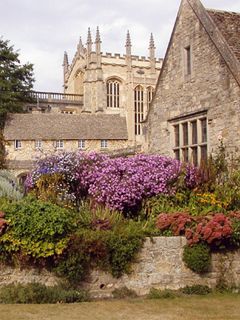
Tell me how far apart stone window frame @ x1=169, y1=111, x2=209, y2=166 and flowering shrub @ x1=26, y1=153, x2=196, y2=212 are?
2.42m

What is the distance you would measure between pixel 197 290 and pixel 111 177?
483 cm

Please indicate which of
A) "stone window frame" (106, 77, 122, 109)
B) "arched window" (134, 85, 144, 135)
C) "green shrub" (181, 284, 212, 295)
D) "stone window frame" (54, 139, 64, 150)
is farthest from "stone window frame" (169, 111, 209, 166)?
"stone window frame" (106, 77, 122, 109)

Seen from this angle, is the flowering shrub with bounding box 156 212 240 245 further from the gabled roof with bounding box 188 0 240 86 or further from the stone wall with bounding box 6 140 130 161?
the stone wall with bounding box 6 140 130 161

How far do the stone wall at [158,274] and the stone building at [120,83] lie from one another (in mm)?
66240

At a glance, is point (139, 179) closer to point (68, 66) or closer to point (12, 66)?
point (12, 66)

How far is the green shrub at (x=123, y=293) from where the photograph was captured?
1131 cm

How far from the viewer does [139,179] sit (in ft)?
49.8

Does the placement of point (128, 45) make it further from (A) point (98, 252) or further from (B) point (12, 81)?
(A) point (98, 252)

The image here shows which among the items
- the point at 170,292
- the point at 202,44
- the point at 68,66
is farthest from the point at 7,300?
the point at 68,66

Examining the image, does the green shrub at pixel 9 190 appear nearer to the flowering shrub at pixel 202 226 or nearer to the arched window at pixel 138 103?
the flowering shrub at pixel 202 226

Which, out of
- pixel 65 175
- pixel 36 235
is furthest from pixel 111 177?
pixel 36 235

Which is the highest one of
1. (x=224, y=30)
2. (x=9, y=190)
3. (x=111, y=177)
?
(x=224, y=30)

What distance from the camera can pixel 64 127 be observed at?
4981 cm

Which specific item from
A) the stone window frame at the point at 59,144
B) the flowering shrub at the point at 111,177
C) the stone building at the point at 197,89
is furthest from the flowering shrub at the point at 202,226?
the stone window frame at the point at 59,144
